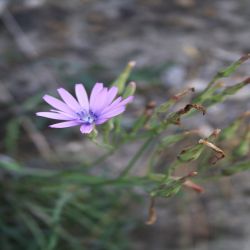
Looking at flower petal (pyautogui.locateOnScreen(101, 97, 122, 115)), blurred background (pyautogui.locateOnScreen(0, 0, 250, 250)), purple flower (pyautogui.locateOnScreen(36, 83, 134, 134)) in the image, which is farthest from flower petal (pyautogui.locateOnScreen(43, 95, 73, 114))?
blurred background (pyautogui.locateOnScreen(0, 0, 250, 250))

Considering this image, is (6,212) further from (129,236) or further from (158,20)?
(158,20)

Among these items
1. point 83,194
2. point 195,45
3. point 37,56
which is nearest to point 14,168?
point 83,194

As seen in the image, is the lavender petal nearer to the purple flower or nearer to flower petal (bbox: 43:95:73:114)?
the purple flower

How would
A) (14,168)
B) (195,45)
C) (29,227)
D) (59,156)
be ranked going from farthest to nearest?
(195,45) → (59,156) → (29,227) → (14,168)

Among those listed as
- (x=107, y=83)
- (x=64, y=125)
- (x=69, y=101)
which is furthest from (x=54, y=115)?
(x=107, y=83)

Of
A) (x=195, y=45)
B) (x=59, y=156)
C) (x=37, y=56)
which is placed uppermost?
(x=195, y=45)

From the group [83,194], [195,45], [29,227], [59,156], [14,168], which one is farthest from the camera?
[195,45]
